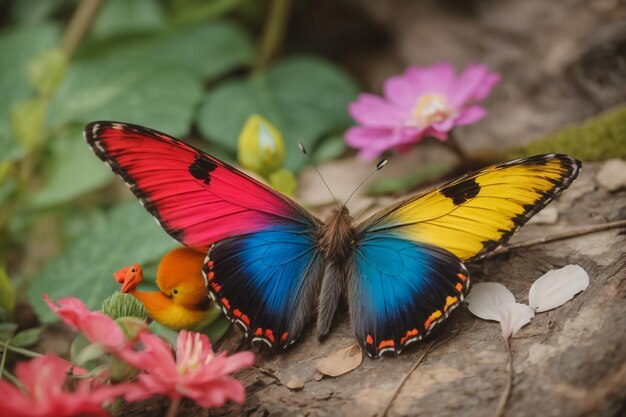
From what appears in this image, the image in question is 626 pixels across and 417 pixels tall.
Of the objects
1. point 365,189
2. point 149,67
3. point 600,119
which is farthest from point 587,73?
point 149,67

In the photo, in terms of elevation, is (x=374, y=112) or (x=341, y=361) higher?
(x=374, y=112)

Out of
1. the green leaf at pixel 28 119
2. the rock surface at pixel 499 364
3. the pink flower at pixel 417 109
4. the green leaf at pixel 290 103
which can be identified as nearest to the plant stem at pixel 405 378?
the rock surface at pixel 499 364

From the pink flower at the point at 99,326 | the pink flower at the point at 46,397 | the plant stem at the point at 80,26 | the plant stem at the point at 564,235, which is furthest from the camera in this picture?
the plant stem at the point at 80,26

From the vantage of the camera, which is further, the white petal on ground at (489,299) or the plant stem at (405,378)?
the white petal on ground at (489,299)

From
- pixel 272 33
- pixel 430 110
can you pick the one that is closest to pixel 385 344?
pixel 430 110

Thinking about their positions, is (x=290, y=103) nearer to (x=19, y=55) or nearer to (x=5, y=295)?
(x=19, y=55)

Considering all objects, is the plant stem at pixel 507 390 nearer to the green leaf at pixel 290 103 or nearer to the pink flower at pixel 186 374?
the pink flower at pixel 186 374

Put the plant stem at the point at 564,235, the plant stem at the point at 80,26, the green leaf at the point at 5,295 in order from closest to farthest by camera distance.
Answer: the plant stem at the point at 564,235 → the green leaf at the point at 5,295 → the plant stem at the point at 80,26

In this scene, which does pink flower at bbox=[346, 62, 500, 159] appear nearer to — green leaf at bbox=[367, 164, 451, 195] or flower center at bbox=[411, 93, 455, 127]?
flower center at bbox=[411, 93, 455, 127]
